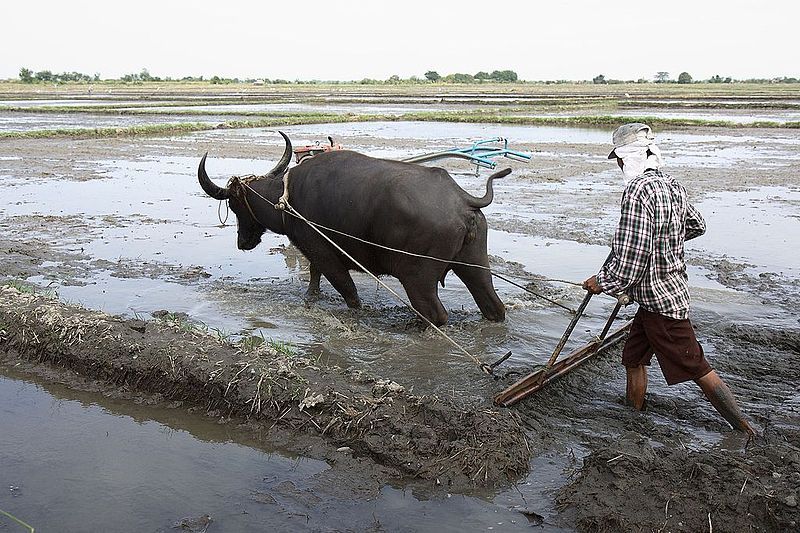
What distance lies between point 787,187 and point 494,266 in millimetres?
7910

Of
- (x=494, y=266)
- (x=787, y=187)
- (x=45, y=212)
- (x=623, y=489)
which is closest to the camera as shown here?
(x=623, y=489)

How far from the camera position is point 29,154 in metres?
18.6

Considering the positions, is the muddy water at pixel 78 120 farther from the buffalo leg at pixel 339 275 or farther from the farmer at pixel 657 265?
the farmer at pixel 657 265

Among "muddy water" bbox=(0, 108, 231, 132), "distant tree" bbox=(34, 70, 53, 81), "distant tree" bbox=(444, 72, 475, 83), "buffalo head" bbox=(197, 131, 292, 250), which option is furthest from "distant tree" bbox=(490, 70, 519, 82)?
"buffalo head" bbox=(197, 131, 292, 250)

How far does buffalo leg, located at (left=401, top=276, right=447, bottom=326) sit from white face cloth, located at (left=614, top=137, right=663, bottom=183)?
2.08 meters

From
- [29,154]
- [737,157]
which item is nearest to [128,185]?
[29,154]

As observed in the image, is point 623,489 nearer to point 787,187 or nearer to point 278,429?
point 278,429

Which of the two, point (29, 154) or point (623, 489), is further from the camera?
point (29, 154)

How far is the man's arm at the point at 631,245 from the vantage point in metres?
4.00

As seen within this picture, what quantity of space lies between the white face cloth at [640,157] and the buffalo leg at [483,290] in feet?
6.79

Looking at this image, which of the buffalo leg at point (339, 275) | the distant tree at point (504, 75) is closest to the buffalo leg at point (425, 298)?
the buffalo leg at point (339, 275)

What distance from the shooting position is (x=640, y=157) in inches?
162

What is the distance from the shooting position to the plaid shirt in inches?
157

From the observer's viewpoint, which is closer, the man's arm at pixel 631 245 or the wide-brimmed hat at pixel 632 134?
the man's arm at pixel 631 245
